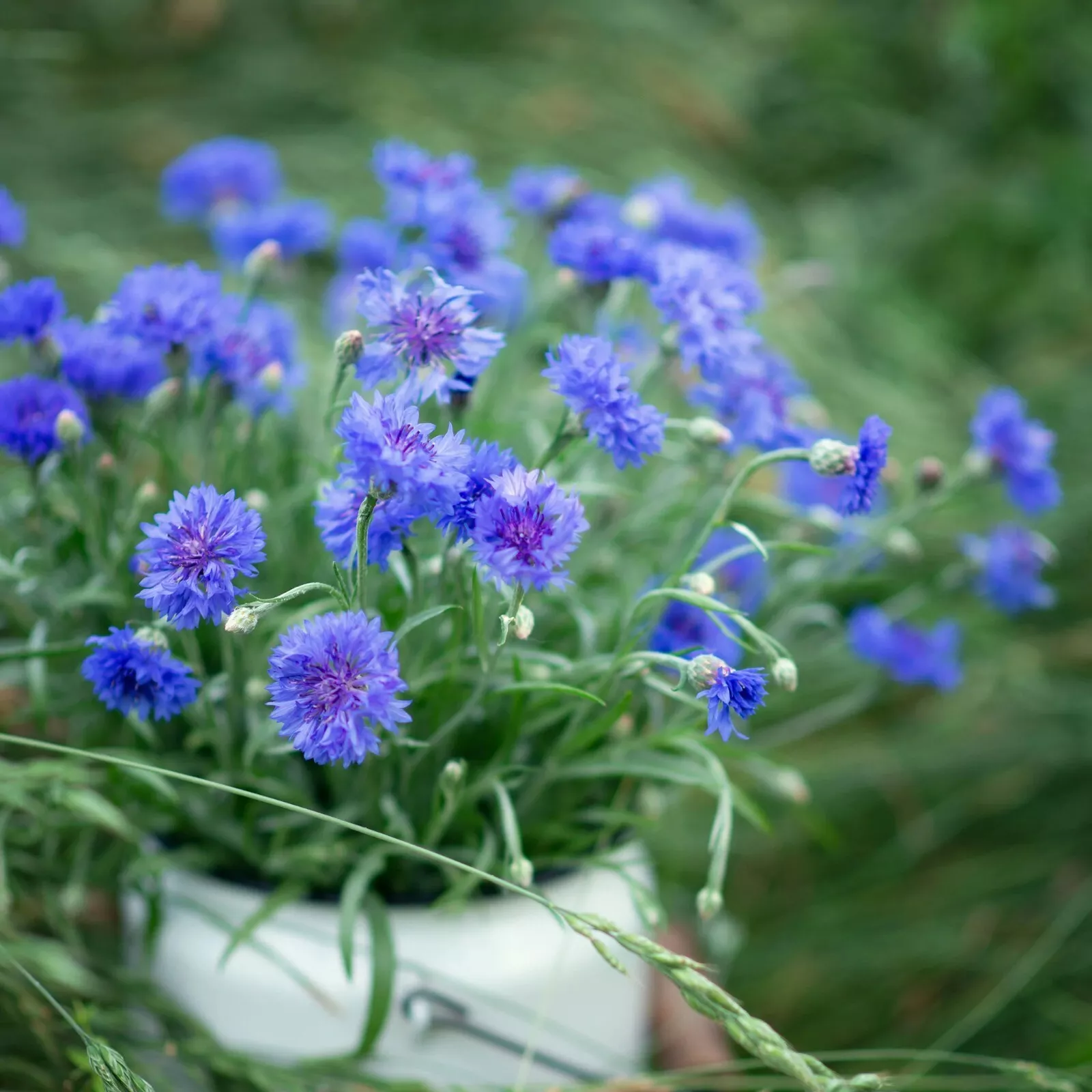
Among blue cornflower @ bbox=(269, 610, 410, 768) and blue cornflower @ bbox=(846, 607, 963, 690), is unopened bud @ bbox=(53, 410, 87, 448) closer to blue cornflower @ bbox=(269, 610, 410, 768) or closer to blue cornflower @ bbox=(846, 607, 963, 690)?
blue cornflower @ bbox=(269, 610, 410, 768)

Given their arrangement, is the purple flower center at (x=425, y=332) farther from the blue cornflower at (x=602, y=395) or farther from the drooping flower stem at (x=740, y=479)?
the drooping flower stem at (x=740, y=479)

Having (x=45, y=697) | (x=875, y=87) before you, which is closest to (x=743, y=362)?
(x=45, y=697)


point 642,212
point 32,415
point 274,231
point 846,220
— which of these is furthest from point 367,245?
point 846,220

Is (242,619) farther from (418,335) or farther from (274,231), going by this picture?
(274,231)

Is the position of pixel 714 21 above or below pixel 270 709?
above

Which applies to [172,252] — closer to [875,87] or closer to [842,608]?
[842,608]

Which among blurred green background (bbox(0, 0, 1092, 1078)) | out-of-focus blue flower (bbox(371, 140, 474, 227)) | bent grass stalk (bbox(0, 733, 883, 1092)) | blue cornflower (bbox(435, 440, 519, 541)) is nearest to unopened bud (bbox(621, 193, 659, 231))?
out-of-focus blue flower (bbox(371, 140, 474, 227))
